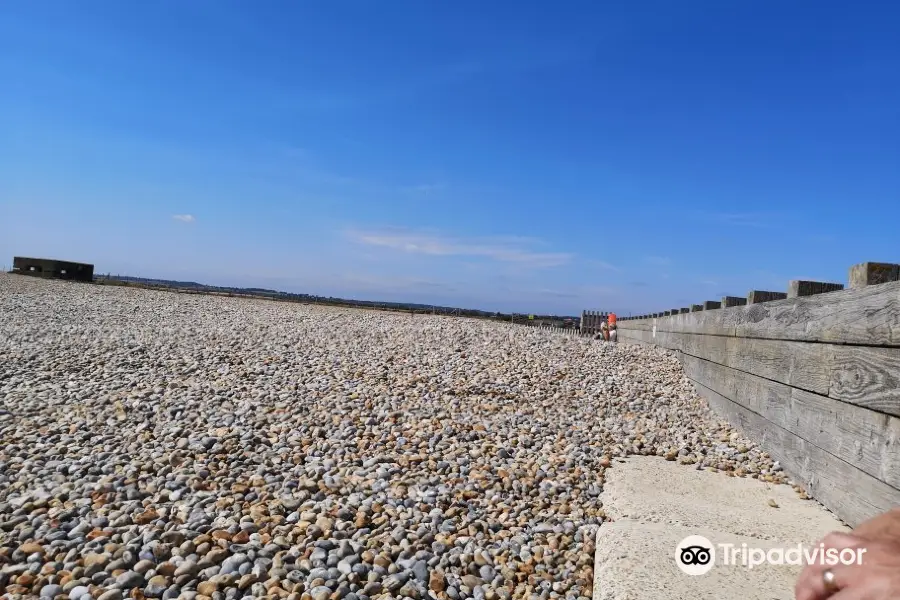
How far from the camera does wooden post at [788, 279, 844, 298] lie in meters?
3.91

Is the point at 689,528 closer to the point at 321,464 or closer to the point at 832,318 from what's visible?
the point at 832,318

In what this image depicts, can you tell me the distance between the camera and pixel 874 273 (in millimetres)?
3277

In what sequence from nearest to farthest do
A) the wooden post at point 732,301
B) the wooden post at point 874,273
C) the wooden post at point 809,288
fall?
the wooden post at point 874,273, the wooden post at point 809,288, the wooden post at point 732,301

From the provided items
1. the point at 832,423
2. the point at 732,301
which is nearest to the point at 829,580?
the point at 832,423

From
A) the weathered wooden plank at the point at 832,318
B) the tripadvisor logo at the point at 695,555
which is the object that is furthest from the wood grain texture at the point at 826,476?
the tripadvisor logo at the point at 695,555

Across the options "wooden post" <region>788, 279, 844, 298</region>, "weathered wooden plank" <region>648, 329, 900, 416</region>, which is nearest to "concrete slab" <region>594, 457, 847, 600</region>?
"weathered wooden plank" <region>648, 329, 900, 416</region>

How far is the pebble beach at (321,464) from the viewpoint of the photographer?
3268 millimetres

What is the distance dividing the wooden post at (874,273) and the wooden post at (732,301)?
8.74 ft

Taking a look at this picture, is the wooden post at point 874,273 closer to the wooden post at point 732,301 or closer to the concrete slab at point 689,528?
the concrete slab at point 689,528

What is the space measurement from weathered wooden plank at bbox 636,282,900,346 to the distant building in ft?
105

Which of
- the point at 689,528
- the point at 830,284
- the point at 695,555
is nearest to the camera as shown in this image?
the point at 695,555

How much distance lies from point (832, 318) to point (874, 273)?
0.46 m

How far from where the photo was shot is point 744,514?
3670mm

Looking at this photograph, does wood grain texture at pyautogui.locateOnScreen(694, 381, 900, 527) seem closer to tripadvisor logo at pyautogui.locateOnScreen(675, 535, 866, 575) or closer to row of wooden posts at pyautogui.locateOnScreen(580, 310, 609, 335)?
tripadvisor logo at pyautogui.locateOnScreen(675, 535, 866, 575)
